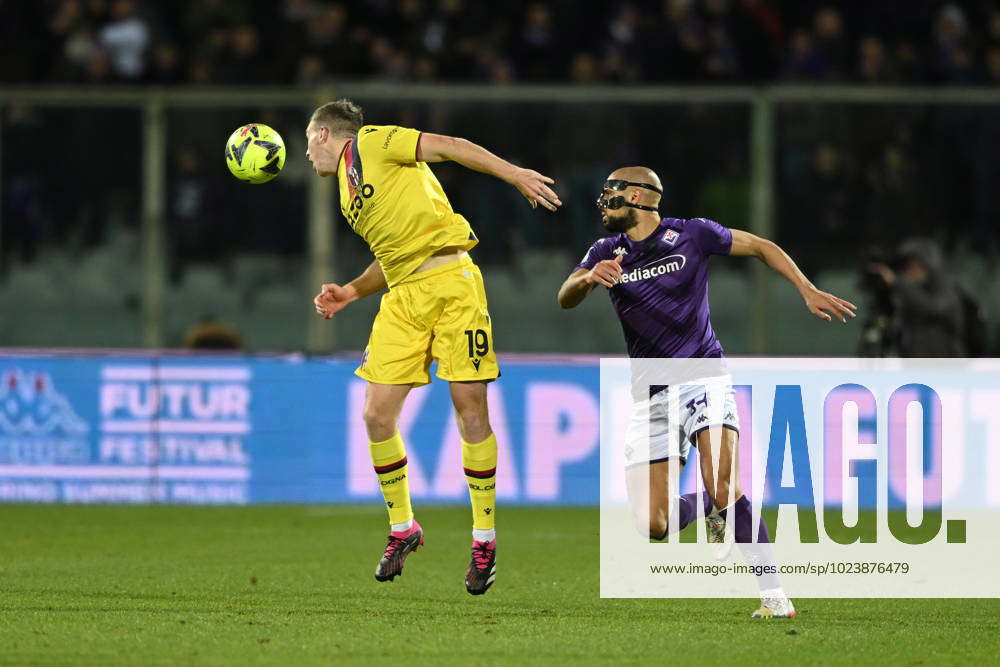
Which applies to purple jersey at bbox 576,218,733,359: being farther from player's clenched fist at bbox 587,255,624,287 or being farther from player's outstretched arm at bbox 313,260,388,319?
player's outstretched arm at bbox 313,260,388,319

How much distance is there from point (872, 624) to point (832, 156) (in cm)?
765

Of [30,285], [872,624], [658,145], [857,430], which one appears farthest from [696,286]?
[30,285]

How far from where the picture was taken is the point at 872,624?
841cm

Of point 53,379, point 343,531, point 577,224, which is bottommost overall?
point 343,531

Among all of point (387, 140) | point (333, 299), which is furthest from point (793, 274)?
point (333, 299)

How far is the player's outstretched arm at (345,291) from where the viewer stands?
9164 millimetres

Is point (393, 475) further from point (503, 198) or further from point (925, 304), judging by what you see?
point (925, 304)

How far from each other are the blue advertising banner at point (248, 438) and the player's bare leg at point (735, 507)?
5800mm

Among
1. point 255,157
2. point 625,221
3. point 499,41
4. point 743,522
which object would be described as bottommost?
point 743,522

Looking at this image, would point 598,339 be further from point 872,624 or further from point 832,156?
point 872,624

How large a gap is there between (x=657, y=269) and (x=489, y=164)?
108 cm

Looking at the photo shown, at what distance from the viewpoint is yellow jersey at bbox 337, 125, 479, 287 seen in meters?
8.88

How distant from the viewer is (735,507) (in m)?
8.46

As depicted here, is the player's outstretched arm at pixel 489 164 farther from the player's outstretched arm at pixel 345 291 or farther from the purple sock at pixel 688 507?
the purple sock at pixel 688 507
